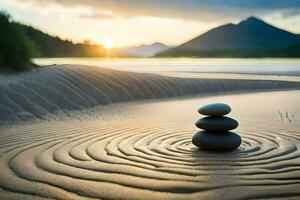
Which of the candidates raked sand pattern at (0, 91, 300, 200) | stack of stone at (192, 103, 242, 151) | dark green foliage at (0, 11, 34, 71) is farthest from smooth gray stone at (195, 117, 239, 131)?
dark green foliage at (0, 11, 34, 71)

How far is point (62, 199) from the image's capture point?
3398mm

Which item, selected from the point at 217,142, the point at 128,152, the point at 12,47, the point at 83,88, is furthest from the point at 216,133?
the point at 12,47

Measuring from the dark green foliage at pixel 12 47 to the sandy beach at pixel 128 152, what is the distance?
81cm

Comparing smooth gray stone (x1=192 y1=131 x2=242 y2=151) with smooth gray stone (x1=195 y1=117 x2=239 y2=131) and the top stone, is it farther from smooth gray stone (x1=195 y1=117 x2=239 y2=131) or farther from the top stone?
the top stone

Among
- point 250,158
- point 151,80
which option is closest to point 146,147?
point 250,158

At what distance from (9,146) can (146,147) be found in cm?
180

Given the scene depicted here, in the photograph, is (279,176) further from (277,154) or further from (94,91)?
(94,91)

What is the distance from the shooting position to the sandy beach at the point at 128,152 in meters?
3.58

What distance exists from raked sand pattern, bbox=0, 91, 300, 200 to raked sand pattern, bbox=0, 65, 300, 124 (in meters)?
2.07

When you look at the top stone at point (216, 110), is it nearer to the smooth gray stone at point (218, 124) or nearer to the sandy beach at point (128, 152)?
the smooth gray stone at point (218, 124)

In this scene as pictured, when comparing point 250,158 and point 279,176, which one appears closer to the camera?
point 279,176

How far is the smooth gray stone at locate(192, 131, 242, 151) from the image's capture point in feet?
16.1

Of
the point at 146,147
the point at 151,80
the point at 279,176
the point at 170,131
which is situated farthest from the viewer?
the point at 151,80

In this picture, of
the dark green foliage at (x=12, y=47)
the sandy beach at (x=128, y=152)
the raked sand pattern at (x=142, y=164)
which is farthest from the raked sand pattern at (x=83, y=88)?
the raked sand pattern at (x=142, y=164)
